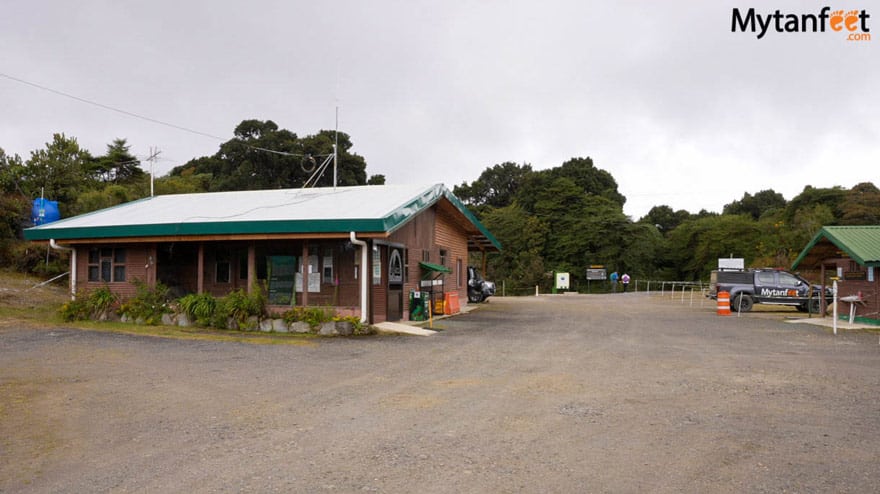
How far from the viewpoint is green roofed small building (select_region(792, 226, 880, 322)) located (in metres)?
19.3

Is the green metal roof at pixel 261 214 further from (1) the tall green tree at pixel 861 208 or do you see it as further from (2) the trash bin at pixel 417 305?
(1) the tall green tree at pixel 861 208

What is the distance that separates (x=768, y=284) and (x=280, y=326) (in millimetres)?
19981

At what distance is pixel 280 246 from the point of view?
1839 cm

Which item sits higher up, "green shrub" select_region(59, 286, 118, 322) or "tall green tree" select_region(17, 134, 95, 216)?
"tall green tree" select_region(17, 134, 95, 216)

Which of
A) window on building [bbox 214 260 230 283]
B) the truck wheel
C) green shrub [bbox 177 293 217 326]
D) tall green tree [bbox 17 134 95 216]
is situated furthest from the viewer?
tall green tree [bbox 17 134 95 216]

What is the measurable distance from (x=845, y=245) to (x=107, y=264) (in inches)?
926

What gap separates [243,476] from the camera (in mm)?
5070

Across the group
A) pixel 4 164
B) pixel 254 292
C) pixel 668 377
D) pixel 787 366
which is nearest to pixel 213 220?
pixel 254 292

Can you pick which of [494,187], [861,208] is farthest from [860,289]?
A: [494,187]

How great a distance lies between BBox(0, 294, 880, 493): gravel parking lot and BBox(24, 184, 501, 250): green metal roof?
3.78 m

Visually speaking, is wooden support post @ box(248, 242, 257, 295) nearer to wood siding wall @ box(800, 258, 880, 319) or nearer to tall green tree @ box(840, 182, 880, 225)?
wood siding wall @ box(800, 258, 880, 319)

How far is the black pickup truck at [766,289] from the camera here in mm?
25344

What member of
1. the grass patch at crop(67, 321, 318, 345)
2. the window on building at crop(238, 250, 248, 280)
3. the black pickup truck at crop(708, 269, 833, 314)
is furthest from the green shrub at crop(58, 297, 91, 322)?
the black pickup truck at crop(708, 269, 833, 314)

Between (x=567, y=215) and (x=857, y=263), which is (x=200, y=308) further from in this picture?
(x=567, y=215)
